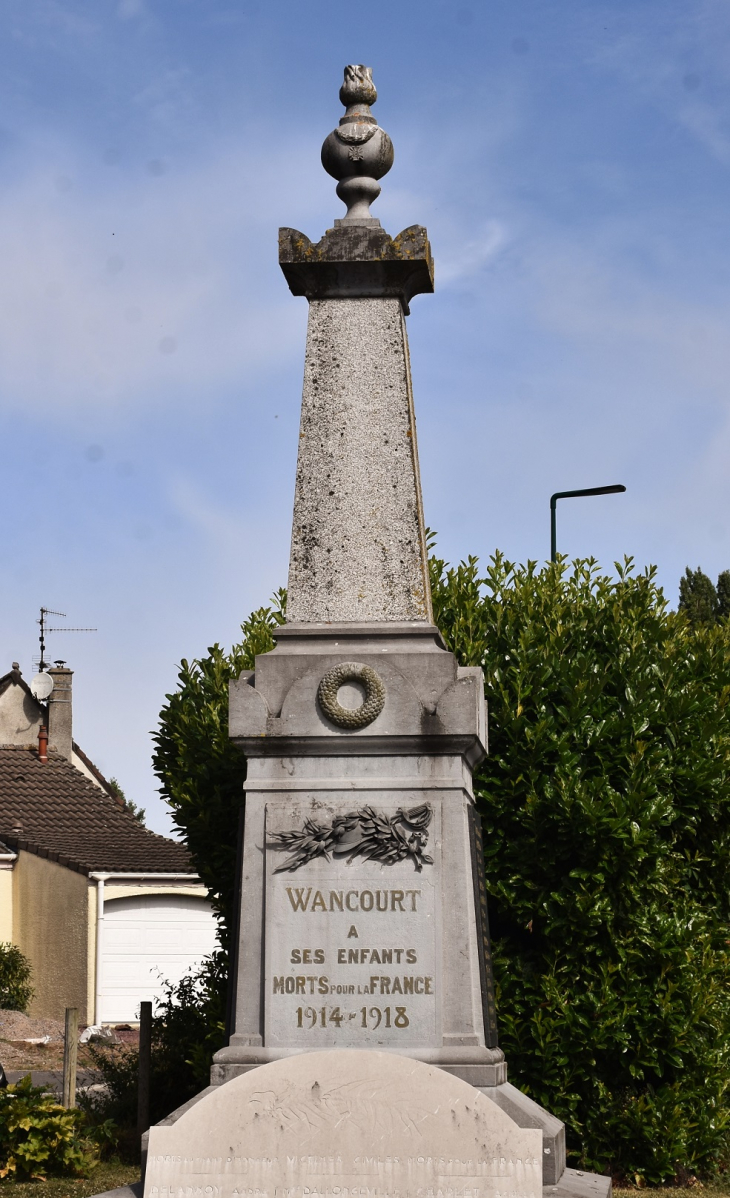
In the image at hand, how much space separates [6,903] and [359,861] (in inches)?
838

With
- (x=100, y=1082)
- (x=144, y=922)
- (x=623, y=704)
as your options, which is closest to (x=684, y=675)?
(x=623, y=704)

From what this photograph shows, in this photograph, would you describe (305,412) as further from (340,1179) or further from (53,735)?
(53,735)

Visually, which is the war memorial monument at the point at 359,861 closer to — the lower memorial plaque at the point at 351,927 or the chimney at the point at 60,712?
the lower memorial plaque at the point at 351,927

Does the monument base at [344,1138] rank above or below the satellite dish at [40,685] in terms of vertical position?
below

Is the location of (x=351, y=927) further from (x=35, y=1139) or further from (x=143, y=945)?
(x=143, y=945)

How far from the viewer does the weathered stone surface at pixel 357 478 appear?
27.3 feet

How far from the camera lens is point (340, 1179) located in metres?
6.78

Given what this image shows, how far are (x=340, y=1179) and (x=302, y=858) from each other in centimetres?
168

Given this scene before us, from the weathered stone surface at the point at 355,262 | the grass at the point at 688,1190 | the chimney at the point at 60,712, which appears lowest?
the grass at the point at 688,1190

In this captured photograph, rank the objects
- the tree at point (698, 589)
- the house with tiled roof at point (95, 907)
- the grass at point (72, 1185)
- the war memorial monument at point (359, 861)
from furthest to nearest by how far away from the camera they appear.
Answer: the tree at point (698, 589)
the house with tiled roof at point (95, 907)
the grass at point (72, 1185)
the war memorial monument at point (359, 861)

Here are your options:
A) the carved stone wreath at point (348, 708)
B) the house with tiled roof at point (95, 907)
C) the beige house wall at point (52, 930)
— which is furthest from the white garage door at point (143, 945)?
the carved stone wreath at point (348, 708)

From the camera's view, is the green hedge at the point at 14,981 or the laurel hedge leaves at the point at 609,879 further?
the green hedge at the point at 14,981

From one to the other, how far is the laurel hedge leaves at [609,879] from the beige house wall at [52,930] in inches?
612

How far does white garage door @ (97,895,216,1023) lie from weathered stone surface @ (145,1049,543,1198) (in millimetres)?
19142
